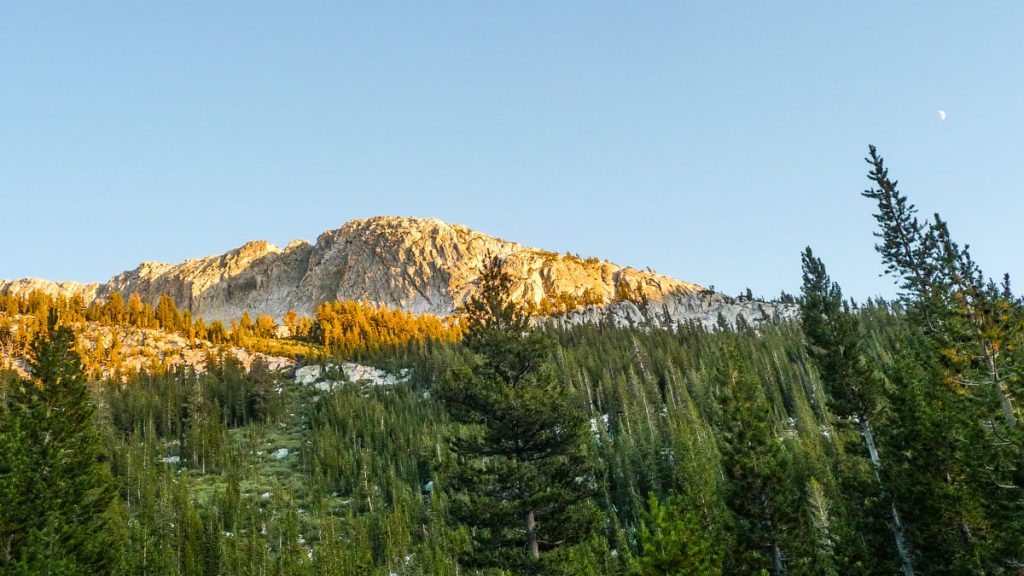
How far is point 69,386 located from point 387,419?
80.6m

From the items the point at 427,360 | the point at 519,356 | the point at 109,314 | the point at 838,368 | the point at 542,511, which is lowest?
the point at 542,511

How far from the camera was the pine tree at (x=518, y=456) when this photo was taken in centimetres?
2158

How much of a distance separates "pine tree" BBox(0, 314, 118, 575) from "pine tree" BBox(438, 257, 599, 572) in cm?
1618

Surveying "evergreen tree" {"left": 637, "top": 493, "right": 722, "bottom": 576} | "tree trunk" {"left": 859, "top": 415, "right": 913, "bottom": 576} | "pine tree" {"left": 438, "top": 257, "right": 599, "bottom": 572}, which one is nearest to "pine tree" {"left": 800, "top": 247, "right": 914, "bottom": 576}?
"tree trunk" {"left": 859, "top": 415, "right": 913, "bottom": 576}

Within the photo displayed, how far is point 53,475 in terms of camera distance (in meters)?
29.8

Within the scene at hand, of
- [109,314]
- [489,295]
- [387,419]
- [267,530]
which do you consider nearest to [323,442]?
[387,419]

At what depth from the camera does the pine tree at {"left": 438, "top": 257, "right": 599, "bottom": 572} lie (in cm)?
2158

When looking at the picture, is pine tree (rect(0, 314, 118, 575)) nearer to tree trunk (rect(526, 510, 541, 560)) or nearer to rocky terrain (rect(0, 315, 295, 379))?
tree trunk (rect(526, 510, 541, 560))

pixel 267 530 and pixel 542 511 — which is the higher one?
pixel 542 511

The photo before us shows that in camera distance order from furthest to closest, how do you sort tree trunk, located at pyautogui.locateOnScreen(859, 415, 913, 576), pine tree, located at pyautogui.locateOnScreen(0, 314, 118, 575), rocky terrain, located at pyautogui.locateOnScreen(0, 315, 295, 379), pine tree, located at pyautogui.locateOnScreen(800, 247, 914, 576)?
rocky terrain, located at pyautogui.locateOnScreen(0, 315, 295, 379) → pine tree, located at pyautogui.locateOnScreen(800, 247, 914, 576) → tree trunk, located at pyautogui.locateOnScreen(859, 415, 913, 576) → pine tree, located at pyautogui.locateOnScreen(0, 314, 118, 575)

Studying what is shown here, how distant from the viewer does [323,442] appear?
100875 millimetres

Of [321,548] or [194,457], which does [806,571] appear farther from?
[194,457]

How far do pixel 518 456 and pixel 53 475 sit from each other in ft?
80.7

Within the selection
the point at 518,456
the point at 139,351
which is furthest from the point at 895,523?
the point at 139,351
